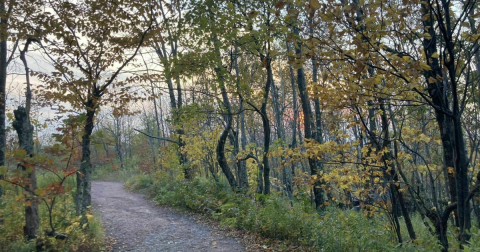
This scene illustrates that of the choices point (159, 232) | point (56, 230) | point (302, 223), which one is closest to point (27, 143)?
point (56, 230)

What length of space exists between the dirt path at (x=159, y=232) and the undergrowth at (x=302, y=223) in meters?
0.63

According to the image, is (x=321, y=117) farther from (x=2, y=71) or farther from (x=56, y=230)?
(x=2, y=71)

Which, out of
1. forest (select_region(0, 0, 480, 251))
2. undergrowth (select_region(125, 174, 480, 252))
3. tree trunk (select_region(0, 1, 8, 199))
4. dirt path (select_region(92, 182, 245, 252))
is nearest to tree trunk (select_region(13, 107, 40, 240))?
forest (select_region(0, 0, 480, 251))

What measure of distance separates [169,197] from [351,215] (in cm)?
769

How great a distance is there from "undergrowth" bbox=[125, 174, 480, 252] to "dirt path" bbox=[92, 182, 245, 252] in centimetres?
63

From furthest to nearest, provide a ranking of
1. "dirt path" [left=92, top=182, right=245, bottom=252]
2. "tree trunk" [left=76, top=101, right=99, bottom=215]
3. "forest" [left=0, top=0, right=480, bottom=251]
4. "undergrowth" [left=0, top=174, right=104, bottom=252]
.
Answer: "dirt path" [left=92, top=182, right=245, bottom=252] → "tree trunk" [left=76, top=101, right=99, bottom=215] → "undergrowth" [left=0, top=174, right=104, bottom=252] → "forest" [left=0, top=0, right=480, bottom=251]

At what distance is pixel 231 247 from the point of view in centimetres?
615

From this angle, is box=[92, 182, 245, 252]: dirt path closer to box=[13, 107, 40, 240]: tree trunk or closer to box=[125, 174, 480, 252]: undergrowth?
box=[125, 174, 480, 252]: undergrowth

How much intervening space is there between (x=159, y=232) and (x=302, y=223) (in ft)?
12.5

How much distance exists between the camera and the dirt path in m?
6.37

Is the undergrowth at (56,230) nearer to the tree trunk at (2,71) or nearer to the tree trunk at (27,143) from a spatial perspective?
the tree trunk at (27,143)

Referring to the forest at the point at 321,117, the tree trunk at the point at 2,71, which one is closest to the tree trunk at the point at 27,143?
the forest at the point at 321,117

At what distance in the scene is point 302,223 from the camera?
19.3 ft

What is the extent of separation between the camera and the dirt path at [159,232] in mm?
6371
